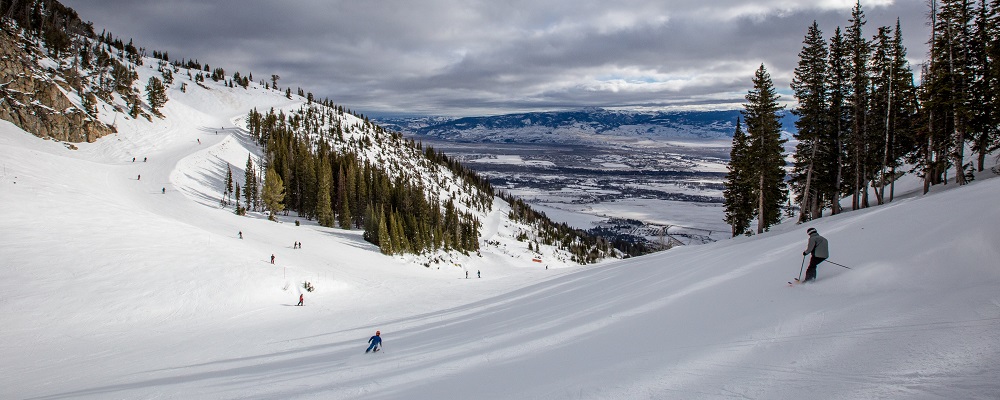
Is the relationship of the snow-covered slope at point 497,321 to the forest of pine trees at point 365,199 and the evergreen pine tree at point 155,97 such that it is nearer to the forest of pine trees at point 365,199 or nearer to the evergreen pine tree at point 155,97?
the forest of pine trees at point 365,199

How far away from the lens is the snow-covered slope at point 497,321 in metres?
7.05

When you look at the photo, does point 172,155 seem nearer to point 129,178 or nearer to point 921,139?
point 129,178

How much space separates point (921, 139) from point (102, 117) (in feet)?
354

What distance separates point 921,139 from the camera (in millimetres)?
27438

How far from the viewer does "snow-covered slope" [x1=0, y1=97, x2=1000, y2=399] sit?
7047 mm

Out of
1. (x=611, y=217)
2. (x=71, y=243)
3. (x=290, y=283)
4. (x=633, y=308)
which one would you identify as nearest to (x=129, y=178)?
(x=71, y=243)

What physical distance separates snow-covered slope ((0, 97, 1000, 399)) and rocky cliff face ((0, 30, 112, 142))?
32.1 metres

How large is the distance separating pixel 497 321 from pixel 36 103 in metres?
80.2

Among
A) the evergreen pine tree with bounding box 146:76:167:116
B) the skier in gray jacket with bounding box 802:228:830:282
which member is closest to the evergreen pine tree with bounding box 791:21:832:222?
the skier in gray jacket with bounding box 802:228:830:282

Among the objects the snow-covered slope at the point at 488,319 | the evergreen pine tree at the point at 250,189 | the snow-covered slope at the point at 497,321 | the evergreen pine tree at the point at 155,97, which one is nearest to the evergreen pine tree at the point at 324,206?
the evergreen pine tree at the point at 250,189

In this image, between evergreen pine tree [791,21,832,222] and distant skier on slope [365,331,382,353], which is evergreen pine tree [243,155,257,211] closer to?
distant skier on slope [365,331,382,353]

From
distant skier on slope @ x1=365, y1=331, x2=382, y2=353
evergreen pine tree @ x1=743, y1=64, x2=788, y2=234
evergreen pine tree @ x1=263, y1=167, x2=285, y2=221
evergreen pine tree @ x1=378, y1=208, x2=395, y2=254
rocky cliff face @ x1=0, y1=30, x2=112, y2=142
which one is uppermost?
rocky cliff face @ x1=0, y1=30, x2=112, y2=142

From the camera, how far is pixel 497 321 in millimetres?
16047

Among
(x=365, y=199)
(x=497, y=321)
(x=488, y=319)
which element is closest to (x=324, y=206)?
(x=365, y=199)
